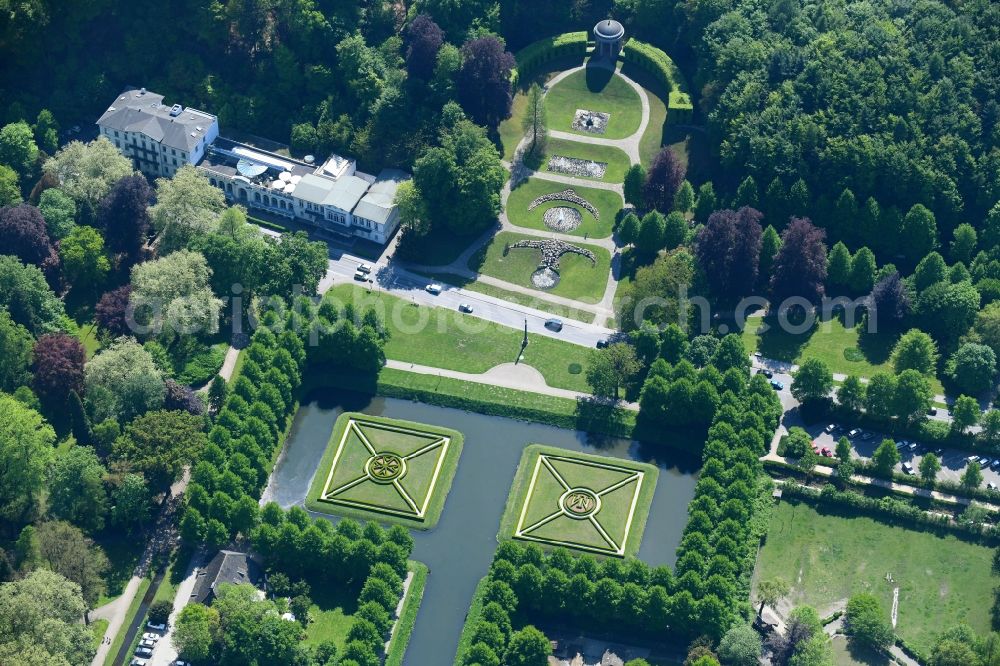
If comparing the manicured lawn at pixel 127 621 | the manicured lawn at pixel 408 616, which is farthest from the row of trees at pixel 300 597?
the manicured lawn at pixel 127 621

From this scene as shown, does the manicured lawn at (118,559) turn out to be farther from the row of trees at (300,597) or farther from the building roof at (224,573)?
the row of trees at (300,597)

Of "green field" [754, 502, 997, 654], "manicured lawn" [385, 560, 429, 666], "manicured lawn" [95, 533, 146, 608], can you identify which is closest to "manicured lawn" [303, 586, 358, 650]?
"manicured lawn" [385, 560, 429, 666]

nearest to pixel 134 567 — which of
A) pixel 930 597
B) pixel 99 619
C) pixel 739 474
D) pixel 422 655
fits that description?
→ pixel 99 619

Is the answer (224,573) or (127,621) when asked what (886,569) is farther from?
(127,621)

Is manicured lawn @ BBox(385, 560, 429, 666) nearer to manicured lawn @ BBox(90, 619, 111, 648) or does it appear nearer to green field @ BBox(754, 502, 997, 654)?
manicured lawn @ BBox(90, 619, 111, 648)

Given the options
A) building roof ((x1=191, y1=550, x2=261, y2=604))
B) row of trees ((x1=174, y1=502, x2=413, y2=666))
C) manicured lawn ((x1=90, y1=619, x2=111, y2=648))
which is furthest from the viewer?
building roof ((x1=191, y1=550, x2=261, y2=604))
